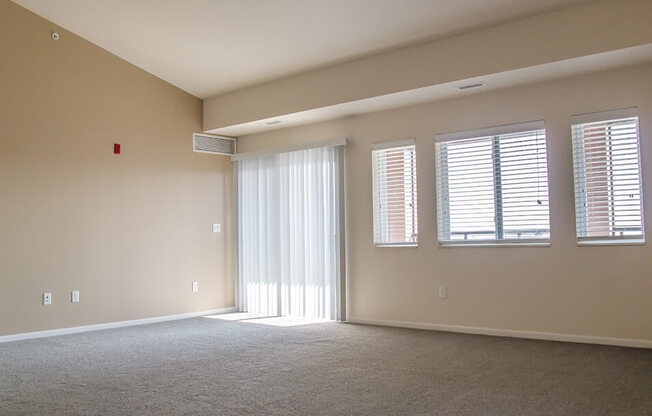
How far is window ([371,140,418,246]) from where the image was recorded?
6.02 metres

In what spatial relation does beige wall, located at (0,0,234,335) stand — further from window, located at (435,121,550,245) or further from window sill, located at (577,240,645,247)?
window sill, located at (577,240,645,247)

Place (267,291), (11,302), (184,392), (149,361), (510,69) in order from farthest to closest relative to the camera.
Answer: (267,291), (11,302), (510,69), (149,361), (184,392)

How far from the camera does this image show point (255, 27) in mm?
5371

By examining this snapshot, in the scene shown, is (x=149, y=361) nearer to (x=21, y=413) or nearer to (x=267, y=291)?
(x=21, y=413)

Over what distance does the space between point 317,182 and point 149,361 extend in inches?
120

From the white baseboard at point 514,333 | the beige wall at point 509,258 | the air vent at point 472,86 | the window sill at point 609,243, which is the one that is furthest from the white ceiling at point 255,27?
the white baseboard at point 514,333

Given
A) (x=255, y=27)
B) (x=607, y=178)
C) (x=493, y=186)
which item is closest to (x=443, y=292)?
(x=493, y=186)

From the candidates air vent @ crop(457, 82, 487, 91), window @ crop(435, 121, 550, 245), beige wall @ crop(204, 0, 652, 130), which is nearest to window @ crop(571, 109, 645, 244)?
window @ crop(435, 121, 550, 245)

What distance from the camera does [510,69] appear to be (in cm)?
475

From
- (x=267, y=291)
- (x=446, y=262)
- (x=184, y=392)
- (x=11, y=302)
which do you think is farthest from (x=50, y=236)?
(x=446, y=262)

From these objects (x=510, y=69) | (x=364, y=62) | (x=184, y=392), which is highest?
(x=364, y=62)

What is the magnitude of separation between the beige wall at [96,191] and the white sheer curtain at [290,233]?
37cm

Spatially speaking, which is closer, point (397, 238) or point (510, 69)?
point (510, 69)

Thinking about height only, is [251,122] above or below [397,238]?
above
